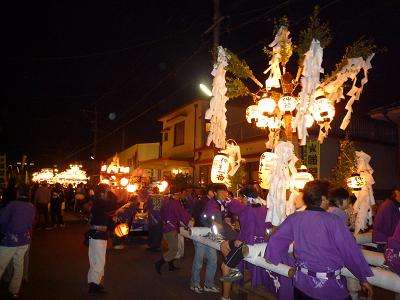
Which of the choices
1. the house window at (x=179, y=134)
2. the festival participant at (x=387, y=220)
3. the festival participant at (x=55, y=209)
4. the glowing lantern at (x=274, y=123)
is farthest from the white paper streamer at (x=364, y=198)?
the house window at (x=179, y=134)

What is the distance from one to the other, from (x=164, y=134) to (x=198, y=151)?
787cm

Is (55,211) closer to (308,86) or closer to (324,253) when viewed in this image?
(308,86)

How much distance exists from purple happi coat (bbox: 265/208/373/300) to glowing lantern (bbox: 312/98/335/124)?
16.0 feet

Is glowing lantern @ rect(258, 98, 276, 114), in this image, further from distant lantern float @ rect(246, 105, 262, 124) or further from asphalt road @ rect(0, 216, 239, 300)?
asphalt road @ rect(0, 216, 239, 300)

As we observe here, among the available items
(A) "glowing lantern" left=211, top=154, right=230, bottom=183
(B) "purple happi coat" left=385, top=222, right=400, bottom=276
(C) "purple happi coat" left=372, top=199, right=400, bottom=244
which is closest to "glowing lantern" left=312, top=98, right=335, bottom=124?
(C) "purple happi coat" left=372, top=199, right=400, bottom=244

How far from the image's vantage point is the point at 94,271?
299 inches

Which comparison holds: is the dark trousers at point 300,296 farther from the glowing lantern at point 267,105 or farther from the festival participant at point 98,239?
the glowing lantern at point 267,105

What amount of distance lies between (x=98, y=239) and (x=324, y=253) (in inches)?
202

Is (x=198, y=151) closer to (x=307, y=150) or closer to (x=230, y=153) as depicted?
(x=307, y=150)

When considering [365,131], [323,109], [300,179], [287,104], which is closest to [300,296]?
[300,179]

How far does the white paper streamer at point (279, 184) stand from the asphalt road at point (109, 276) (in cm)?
239

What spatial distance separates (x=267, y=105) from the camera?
28.7ft

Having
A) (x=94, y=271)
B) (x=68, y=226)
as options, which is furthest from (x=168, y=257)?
(x=68, y=226)

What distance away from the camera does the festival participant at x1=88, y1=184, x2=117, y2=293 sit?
761 centimetres
